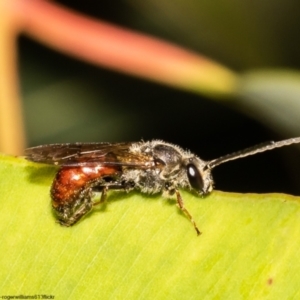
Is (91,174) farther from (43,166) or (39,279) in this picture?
(39,279)

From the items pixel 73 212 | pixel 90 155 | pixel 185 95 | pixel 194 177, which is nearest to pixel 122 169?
pixel 90 155

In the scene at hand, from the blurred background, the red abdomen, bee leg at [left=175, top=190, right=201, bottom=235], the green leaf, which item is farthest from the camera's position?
the blurred background

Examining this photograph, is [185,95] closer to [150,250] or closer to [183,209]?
[183,209]

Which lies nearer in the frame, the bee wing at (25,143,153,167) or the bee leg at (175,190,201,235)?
the bee leg at (175,190,201,235)

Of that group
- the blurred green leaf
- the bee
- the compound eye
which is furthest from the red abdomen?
the blurred green leaf

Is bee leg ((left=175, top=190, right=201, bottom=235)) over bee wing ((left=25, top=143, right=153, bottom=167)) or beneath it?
over

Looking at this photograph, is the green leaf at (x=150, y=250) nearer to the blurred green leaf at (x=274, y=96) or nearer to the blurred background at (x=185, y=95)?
the blurred green leaf at (x=274, y=96)

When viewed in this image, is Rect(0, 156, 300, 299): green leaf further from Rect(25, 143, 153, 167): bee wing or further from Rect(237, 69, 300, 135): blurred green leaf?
Rect(237, 69, 300, 135): blurred green leaf
